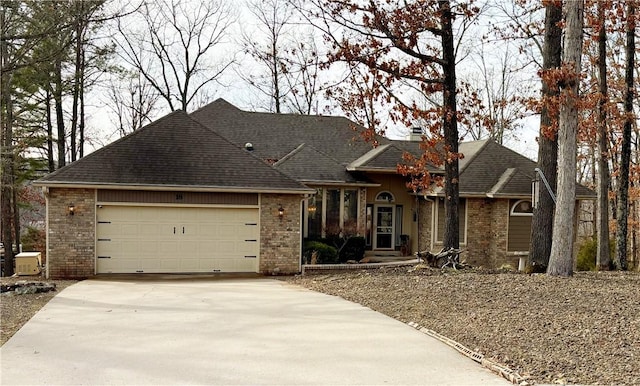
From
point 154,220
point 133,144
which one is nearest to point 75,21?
point 133,144

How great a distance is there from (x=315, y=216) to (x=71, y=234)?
315 inches

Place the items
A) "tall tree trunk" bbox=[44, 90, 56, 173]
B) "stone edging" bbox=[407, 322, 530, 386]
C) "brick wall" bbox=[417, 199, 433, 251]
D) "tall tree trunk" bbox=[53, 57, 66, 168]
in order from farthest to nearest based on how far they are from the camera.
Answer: "tall tree trunk" bbox=[44, 90, 56, 173] < "tall tree trunk" bbox=[53, 57, 66, 168] < "brick wall" bbox=[417, 199, 433, 251] < "stone edging" bbox=[407, 322, 530, 386]

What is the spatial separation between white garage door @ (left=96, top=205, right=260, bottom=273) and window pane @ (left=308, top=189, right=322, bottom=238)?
4.12 m

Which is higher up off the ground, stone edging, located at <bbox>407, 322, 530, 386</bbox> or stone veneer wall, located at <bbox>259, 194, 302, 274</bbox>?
stone veneer wall, located at <bbox>259, 194, 302, 274</bbox>

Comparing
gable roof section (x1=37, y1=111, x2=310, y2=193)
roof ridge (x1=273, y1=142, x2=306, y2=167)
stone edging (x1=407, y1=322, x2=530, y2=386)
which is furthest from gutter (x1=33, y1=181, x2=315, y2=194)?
Answer: stone edging (x1=407, y1=322, x2=530, y2=386)

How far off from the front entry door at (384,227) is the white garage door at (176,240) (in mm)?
6993

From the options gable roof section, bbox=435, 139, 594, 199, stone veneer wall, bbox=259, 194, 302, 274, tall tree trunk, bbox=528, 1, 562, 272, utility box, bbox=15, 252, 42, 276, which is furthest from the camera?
gable roof section, bbox=435, 139, 594, 199

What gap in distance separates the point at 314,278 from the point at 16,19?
9.47 m

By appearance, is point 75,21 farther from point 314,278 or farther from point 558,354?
point 558,354

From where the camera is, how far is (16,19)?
13805 millimetres

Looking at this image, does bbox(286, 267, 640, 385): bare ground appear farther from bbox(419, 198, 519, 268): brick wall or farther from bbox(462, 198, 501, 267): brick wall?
bbox(462, 198, 501, 267): brick wall

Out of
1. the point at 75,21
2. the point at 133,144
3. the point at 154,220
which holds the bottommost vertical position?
the point at 154,220

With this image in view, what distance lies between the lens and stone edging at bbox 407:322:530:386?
5871 mm

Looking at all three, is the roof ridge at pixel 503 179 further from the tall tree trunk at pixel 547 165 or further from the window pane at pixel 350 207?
the tall tree trunk at pixel 547 165
